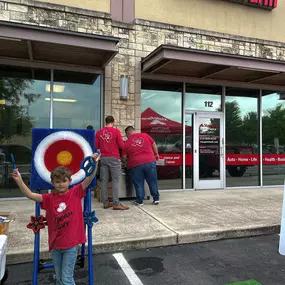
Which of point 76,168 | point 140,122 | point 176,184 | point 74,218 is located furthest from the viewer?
point 176,184

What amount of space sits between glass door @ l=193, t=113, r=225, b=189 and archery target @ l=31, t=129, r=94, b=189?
18.6 feet

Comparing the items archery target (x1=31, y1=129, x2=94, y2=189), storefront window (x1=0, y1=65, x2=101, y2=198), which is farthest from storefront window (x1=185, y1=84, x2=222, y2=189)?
archery target (x1=31, y1=129, x2=94, y2=189)

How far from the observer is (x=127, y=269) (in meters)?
3.53

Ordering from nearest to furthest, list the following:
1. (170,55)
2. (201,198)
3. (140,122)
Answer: (170,55)
(201,198)
(140,122)

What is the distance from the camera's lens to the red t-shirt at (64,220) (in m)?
2.60

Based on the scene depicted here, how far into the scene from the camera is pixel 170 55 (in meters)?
6.49

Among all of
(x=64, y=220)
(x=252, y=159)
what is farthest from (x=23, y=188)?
(x=252, y=159)

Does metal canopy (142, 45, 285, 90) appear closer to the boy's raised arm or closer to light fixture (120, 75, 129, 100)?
light fixture (120, 75, 129, 100)

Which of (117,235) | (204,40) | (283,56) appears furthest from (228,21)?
(117,235)

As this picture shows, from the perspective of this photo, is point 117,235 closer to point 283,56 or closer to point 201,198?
point 201,198

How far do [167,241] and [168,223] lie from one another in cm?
64

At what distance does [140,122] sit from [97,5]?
310cm

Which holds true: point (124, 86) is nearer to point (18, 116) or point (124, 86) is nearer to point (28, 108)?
point (28, 108)

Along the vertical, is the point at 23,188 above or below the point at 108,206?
above
